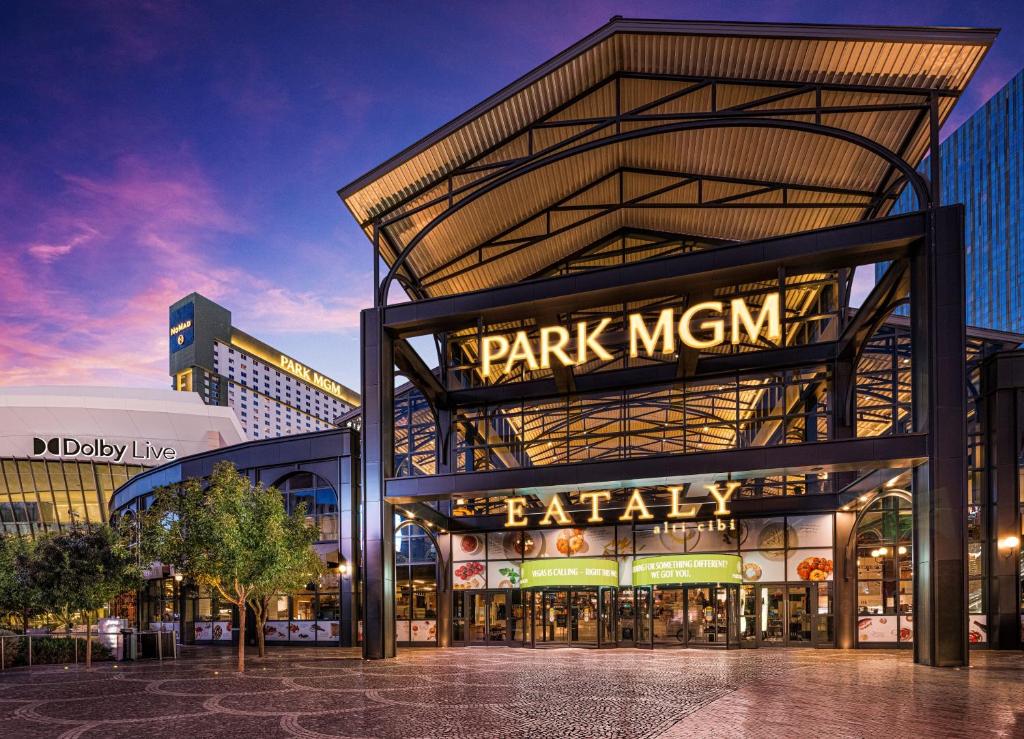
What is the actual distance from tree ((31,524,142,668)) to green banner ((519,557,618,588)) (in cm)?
1516

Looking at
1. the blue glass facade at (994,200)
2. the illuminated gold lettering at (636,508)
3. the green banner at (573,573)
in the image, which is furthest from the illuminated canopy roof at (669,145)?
the blue glass facade at (994,200)

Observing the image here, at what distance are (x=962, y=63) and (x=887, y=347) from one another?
528 inches

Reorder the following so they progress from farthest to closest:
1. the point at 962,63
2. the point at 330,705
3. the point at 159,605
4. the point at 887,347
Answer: the point at 159,605, the point at 887,347, the point at 962,63, the point at 330,705

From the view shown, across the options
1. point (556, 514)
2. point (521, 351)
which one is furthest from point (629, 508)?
point (521, 351)

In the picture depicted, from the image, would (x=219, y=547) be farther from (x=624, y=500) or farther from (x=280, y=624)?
(x=624, y=500)

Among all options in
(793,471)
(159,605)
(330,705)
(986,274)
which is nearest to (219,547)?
(330,705)

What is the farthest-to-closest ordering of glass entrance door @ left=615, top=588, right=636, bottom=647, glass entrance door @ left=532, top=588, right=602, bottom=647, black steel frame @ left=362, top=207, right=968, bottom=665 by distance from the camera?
glass entrance door @ left=532, top=588, right=602, bottom=647 < glass entrance door @ left=615, top=588, right=636, bottom=647 < black steel frame @ left=362, top=207, right=968, bottom=665

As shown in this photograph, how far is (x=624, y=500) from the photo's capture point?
119 feet

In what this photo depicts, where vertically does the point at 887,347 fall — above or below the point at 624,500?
above

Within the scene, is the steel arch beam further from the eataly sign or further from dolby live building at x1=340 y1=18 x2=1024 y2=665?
the eataly sign

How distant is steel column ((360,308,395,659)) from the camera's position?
23969mm

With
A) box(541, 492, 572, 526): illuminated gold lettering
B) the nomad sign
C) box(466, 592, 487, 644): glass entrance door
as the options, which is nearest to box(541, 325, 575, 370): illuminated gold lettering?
the nomad sign

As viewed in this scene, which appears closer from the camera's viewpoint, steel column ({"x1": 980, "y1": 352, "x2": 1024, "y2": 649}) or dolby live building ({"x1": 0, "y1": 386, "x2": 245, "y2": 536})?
steel column ({"x1": 980, "y1": 352, "x2": 1024, "y2": 649})

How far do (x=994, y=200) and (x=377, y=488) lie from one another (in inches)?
5474
